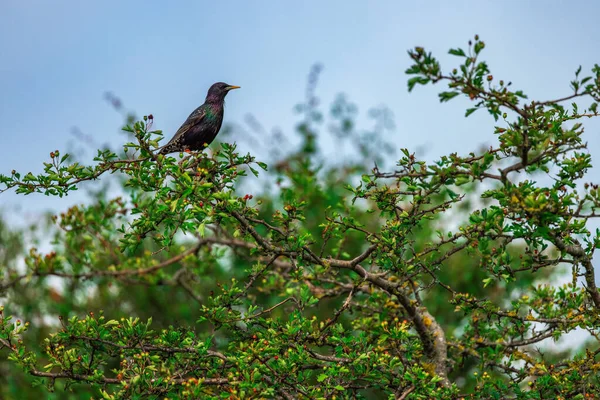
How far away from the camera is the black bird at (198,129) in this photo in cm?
753

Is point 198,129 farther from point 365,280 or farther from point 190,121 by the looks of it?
point 365,280

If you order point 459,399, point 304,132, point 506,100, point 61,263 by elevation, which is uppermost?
point 304,132

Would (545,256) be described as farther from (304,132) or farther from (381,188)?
(304,132)

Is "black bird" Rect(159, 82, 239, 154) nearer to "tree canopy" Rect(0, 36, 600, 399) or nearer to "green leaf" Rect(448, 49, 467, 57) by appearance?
"tree canopy" Rect(0, 36, 600, 399)

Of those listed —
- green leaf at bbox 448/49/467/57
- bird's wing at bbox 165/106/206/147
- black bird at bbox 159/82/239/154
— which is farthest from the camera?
bird's wing at bbox 165/106/206/147

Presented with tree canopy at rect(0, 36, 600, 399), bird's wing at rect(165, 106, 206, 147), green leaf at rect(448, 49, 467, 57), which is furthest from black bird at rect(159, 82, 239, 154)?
green leaf at rect(448, 49, 467, 57)

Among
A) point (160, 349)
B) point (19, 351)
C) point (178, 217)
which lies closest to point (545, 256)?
point (178, 217)

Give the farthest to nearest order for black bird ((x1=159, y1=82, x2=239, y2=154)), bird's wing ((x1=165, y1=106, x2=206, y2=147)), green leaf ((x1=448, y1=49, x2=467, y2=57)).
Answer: bird's wing ((x1=165, y1=106, x2=206, y2=147)) < black bird ((x1=159, y1=82, x2=239, y2=154)) < green leaf ((x1=448, y1=49, x2=467, y2=57))

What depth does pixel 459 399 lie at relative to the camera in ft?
19.8

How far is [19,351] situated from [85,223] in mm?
3140

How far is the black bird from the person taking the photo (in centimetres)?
753

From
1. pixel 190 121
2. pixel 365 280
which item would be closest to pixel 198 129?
pixel 190 121

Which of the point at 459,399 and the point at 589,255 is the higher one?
the point at 589,255

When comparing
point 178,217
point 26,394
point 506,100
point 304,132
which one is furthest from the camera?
point 304,132
